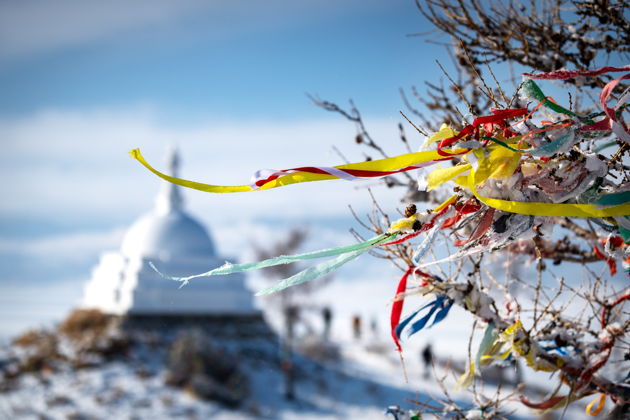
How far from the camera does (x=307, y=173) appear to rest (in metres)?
2.45

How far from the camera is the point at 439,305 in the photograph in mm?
3109

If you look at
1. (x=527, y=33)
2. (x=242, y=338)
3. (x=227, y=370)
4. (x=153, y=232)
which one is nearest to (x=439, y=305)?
(x=527, y=33)

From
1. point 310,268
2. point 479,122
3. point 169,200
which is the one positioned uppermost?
point 169,200

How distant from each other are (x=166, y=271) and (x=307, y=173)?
21.0 metres

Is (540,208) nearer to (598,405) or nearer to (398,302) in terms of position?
(398,302)

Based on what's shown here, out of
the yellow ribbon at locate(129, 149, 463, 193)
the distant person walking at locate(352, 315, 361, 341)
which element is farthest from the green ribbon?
the distant person walking at locate(352, 315, 361, 341)

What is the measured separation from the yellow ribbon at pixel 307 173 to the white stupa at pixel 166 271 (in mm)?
19608

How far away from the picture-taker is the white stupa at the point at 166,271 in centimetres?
2209

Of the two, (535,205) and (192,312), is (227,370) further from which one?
(535,205)

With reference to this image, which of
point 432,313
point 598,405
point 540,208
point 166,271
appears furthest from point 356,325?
point 540,208

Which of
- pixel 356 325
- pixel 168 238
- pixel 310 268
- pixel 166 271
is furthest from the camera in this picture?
pixel 356 325

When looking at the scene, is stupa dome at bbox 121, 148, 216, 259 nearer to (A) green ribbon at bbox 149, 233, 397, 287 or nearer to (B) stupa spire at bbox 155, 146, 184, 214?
(B) stupa spire at bbox 155, 146, 184, 214

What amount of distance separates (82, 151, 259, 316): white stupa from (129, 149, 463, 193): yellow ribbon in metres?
19.6

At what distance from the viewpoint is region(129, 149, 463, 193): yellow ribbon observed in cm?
237
